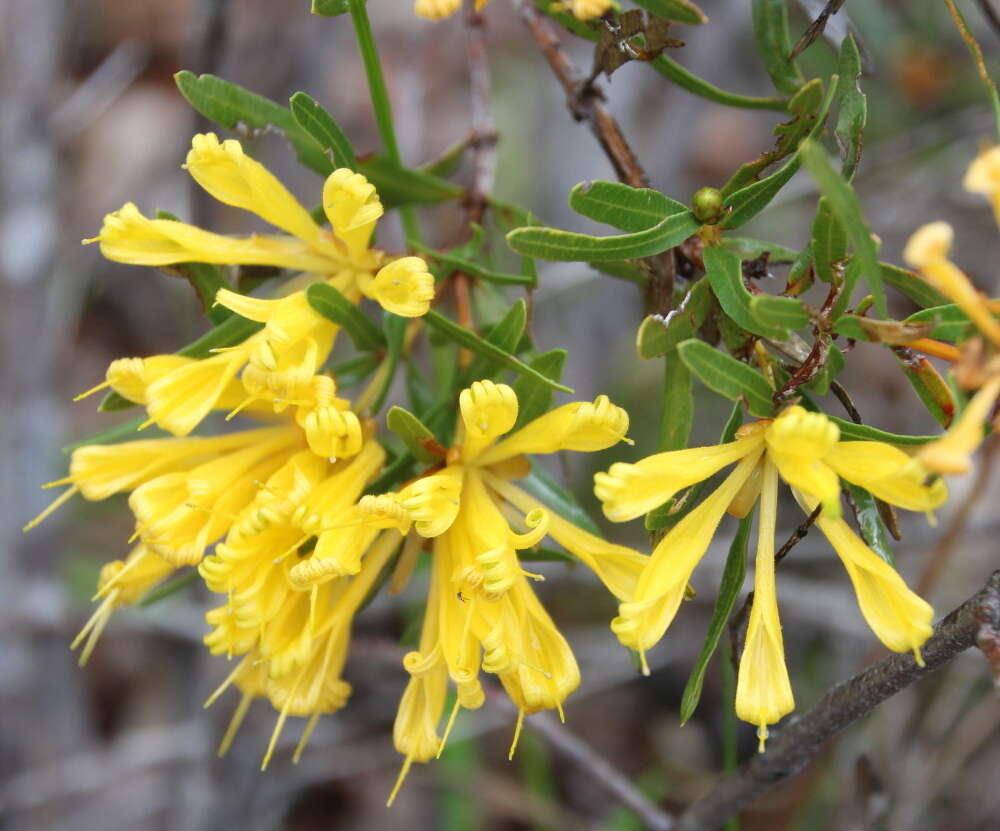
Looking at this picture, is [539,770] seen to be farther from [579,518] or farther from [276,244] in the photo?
[276,244]

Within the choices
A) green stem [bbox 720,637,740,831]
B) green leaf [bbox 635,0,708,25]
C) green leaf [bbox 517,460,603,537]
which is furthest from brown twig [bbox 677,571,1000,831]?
green leaf [bbox 635,0,708,25]

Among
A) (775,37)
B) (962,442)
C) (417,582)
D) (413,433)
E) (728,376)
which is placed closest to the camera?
(962,442)

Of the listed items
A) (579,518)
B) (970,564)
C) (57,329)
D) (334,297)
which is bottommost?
(970,564)

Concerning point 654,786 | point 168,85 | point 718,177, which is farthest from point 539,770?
point 168,85

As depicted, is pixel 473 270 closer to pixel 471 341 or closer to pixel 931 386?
pixel 471 341

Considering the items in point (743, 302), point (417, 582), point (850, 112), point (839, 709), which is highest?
point (850, 112)

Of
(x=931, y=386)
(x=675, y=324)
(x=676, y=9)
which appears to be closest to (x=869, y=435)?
(x=931, y=386)

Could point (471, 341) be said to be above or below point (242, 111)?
below
